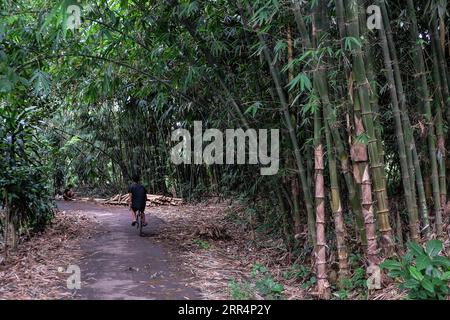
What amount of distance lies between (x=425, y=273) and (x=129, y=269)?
8.78ft

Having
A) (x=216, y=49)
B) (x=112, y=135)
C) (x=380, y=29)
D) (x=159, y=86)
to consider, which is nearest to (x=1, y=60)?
(x=216, y=49)

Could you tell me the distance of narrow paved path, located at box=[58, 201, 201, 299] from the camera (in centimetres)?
364

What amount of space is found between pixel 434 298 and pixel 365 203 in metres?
0.75

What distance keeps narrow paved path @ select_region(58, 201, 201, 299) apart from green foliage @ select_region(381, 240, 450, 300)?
5.01 ft

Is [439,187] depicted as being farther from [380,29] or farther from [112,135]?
[112,135]

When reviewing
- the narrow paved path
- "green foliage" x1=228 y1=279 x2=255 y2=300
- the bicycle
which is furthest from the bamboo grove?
the bicycle

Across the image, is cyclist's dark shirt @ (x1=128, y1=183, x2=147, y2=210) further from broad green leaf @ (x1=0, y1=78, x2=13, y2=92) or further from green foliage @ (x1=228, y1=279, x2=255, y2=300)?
broad green leaf @ (x1=0, y1=78, x2=13, y2=92)

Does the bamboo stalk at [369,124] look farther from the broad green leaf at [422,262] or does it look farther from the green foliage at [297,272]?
the green foliage at [297,272]

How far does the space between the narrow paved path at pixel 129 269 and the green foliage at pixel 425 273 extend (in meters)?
1.53

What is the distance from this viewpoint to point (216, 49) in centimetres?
450

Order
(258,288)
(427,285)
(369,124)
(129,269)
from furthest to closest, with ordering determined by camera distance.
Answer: (129,269) → (258,288) → (369,124) → (427,285)

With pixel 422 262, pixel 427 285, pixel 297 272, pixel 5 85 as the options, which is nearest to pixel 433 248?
pixel 422 262

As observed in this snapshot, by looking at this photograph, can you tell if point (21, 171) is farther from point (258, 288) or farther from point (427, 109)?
point (427, 109)

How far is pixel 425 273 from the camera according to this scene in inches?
114
